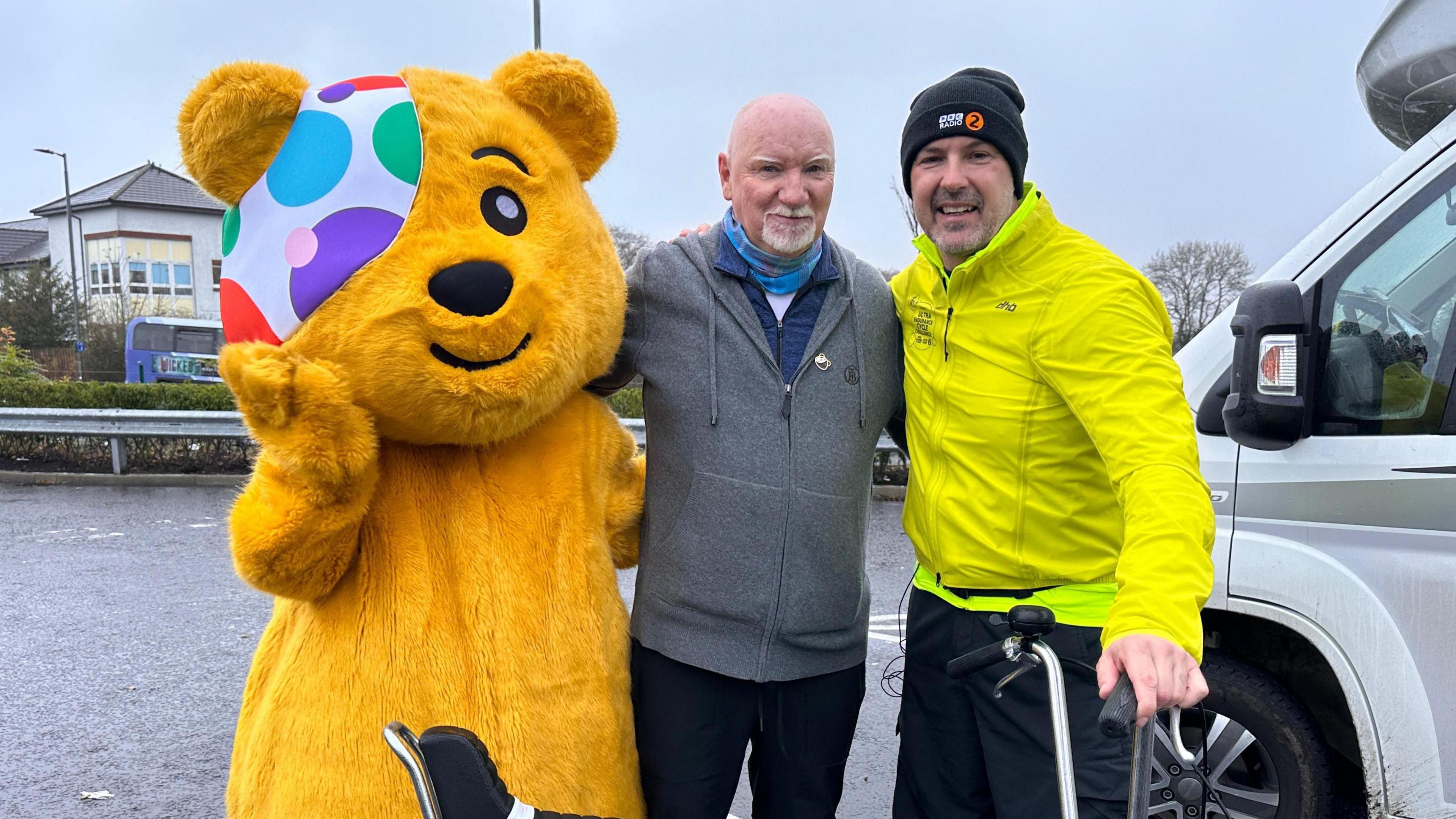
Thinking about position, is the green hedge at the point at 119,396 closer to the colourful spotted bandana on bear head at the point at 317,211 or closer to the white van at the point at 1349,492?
the colourful spotted bandana on bear head at the point at 317,211

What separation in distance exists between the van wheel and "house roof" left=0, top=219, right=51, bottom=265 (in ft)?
211

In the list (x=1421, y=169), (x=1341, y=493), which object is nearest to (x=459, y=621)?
(x=1341, y=493)

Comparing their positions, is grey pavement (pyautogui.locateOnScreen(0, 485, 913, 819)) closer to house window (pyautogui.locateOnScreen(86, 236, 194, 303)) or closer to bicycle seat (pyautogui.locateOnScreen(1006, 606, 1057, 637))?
bicycle seat (pyautogui.locateOnScreen(1006, 606, 1057, 637))

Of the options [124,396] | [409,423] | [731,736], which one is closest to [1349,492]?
[731,736]

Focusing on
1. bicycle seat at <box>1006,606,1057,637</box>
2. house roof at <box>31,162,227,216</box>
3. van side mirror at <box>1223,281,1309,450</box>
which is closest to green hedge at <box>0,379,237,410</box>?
van side mirror at <box>1223,281,1309,450</box>

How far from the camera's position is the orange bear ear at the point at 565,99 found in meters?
2.08

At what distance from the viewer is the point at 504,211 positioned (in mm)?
1929

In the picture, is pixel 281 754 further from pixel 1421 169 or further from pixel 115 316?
pixel 115 316

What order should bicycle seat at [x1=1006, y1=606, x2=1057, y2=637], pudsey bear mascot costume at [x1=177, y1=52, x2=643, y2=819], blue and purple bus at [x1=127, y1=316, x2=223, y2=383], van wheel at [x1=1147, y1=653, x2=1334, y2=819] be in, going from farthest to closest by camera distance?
1. blue and purple bus at [x1=127, y1=316, x2=223, y2=383]
2. van wheel at [x1=1147, y1=653, x2=1334, y2=819]
3. pudsey bear mascot costume at [x1=177, y1=52, x2=643, y2=819]
4. bicycle seat at [x1=1006, y1=606, x2=1057, y2=637]

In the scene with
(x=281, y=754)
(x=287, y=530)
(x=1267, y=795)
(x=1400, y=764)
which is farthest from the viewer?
(x=1267, y=795)

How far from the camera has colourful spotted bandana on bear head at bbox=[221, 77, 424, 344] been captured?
1.78 metres

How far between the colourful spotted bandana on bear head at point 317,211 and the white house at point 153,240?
48.1 metres

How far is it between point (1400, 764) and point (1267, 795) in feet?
1.51

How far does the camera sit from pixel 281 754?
190cm
